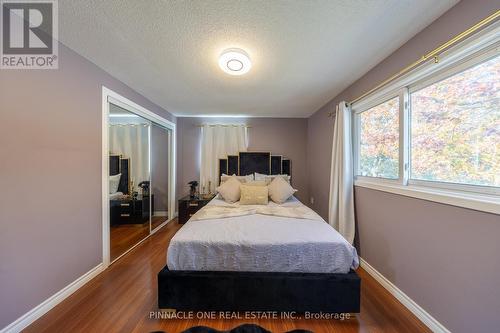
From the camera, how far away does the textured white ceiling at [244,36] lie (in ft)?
4.45

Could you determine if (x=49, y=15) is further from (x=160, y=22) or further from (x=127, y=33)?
(x=160, y=22)

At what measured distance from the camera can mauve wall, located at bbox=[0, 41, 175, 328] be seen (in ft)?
4.61

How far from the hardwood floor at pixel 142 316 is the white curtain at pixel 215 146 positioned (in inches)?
96.4

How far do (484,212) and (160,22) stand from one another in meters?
2.53

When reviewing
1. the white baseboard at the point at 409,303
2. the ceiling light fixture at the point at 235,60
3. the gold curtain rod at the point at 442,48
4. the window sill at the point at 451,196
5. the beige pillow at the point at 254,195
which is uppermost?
the ceiling light fixture at the point at 235,60

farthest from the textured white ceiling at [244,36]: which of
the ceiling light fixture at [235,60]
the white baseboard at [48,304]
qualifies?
the white baseboard at [48,304]

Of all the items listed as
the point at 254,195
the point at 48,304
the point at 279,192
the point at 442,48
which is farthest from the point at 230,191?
the point at 442,48

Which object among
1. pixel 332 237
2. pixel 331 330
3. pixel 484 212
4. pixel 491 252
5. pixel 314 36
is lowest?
pixel 331 330

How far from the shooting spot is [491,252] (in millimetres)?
1148

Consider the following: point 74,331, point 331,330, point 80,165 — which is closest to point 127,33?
point 80,165

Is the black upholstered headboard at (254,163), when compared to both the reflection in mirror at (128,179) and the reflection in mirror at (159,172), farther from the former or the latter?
the reflection in mirror at (128,179)

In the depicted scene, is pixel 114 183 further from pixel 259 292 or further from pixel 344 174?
pixel 344 174

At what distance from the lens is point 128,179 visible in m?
2.73

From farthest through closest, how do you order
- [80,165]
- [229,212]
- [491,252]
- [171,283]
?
[229,212] → [80,165] → [171,283] → [491,252]
